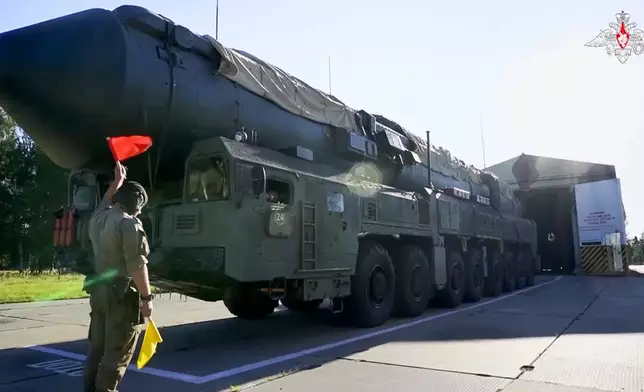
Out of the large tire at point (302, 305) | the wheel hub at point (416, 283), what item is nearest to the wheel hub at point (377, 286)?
the wheel hub at point (416, 283)

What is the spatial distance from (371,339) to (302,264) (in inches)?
52.2

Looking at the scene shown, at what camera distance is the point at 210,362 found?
514cm

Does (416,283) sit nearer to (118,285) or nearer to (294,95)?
(294,95)

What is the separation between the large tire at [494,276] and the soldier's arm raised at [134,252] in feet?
32.7

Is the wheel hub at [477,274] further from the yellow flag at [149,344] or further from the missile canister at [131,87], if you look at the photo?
the yellow flag at [149,344]

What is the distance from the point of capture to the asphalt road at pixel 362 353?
14.1 ft

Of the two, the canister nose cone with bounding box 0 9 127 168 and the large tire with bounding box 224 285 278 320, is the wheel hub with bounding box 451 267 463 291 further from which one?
the canister nose cone with bounding box 0 9 127 168

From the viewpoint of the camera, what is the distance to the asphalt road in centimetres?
429

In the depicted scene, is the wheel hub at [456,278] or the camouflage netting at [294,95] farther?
the wheel hub at [456,278]

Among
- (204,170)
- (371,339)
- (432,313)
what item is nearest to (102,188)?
(204,170)

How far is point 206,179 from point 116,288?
2340 millimetres

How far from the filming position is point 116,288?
3.14 meters

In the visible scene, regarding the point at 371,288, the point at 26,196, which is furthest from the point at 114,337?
the point at 26,196

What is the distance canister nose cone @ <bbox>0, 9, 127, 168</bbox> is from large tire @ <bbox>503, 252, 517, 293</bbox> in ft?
35.2
